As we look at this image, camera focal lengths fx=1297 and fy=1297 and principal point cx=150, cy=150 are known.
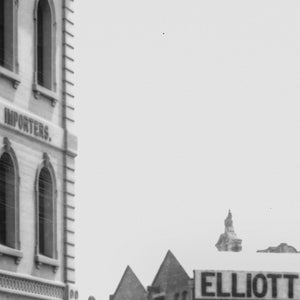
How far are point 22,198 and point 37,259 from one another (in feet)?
4.32

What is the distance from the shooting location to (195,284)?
7600 centimetres

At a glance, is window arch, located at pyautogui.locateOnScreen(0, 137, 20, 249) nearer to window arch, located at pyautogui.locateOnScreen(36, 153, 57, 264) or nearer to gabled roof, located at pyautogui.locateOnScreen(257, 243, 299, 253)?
window arch, located at pyautogui.locateOnScreen(36, 153, 57, 264)

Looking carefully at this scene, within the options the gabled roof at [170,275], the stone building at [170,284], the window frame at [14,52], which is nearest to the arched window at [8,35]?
the window frame at [14,52]

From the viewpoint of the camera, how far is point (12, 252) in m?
25.6

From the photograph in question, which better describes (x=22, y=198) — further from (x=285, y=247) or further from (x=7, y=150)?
(x=285, y=247)

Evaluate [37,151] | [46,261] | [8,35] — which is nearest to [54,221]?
[46,261]

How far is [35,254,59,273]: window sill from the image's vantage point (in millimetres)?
26859

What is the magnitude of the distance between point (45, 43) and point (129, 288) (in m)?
71.0

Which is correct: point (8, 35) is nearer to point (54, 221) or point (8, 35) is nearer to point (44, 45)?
point (44, 45)

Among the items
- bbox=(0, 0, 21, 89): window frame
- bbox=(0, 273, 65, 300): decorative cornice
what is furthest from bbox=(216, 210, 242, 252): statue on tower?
bbox=(0, 0, 21, 89): window frame

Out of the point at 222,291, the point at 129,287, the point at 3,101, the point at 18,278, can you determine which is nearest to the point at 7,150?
the point at 3,101

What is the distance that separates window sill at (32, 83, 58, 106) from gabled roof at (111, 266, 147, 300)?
6793 centimetres

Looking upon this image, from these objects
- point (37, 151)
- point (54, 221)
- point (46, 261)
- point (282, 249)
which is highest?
point (282, 249)

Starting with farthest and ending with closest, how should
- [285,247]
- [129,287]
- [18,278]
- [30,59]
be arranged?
[285,247] → [129,287] → [30,59] → [18,278]
